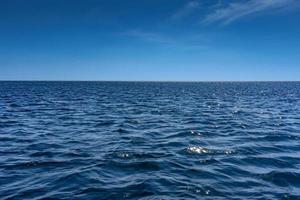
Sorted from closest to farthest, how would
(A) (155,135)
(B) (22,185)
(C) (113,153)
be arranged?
(B) (22,185), (C) (113,153), (A) (155,135)

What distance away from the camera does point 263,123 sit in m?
24.5

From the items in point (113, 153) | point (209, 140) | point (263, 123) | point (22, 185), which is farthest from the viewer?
point (263, 123)

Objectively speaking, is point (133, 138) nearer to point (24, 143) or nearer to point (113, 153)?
point (113, 153)

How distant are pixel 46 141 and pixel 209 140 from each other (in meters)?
8.22

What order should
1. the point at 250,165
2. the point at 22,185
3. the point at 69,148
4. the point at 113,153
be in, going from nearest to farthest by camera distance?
the point at 22,185 < the point at 250,165 < the point at 113,153 < the point at 69,148

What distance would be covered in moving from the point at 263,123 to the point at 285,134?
16.6 feet

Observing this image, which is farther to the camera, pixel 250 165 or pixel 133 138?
pixel 133 138

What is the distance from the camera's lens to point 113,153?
46.5ft

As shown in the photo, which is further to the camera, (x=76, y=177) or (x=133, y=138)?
(x=133, y=138)

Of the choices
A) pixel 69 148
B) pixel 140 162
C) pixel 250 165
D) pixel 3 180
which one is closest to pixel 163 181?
pixel 140 162

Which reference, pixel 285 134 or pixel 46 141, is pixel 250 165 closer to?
pixel 285 134

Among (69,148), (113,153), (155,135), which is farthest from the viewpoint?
(155,135)

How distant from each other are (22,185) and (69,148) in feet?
17.0

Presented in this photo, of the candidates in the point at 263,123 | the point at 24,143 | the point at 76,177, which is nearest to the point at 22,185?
the point at 76,177
